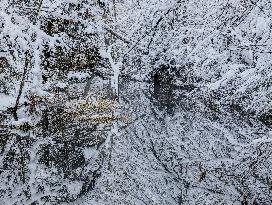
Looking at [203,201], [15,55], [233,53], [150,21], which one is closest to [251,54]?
[233,53]

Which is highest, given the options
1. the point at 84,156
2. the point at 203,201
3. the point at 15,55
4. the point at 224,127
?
the point at 15,55

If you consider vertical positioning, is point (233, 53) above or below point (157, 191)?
above

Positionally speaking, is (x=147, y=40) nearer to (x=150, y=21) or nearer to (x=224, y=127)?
(x=150, y=21)

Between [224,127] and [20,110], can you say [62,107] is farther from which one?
[224,127]

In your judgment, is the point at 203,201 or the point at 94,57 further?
the point at 94,57

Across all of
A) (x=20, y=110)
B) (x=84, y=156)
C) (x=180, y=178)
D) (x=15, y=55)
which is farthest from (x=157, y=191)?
(x=15, y=55)

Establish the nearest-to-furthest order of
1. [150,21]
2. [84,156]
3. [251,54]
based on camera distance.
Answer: [84,156] < [251,54] < [150,21]

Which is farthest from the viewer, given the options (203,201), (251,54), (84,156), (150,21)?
(150,21)
